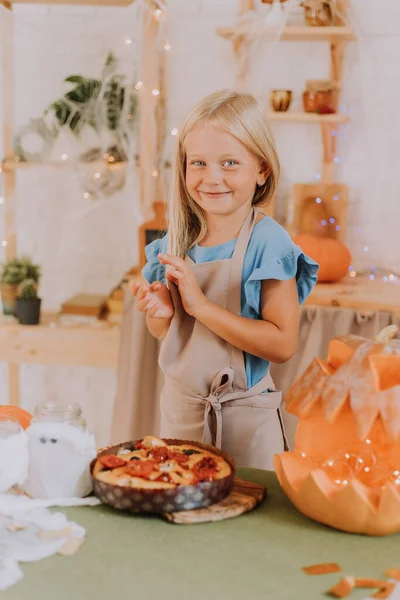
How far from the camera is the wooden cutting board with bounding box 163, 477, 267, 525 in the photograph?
3.55 feet

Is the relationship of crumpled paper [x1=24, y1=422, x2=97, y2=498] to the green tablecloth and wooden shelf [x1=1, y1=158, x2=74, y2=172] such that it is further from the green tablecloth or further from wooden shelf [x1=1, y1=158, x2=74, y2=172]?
wooden shelf [x1=1, y1=158, x2=74, y2=172]

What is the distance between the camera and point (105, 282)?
11.5ft

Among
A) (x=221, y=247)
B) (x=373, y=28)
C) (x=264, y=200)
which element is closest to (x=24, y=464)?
(x=221, y=247)

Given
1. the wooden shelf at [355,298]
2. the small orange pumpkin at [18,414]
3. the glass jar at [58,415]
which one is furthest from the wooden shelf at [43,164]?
the glass jar at [58,415]

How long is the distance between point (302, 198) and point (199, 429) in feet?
5.89

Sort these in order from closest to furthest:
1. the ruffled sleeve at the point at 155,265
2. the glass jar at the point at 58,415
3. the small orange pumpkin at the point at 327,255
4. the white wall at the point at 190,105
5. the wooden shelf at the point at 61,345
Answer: the glass jar at the point at 58,415
the ruffled sleeve at the point at 155,265
the small orange pumpkin at the point at 327,255
the wooden shelf at the point at 61,345
the white wall at the point at 190,105

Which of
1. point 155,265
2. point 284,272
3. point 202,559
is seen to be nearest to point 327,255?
point 155,265

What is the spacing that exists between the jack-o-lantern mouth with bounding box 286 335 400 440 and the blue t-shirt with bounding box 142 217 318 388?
11.9 inches

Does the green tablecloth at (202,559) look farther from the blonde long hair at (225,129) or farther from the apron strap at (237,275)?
the blonde long hair at (225,129)

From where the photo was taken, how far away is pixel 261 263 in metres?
1.50

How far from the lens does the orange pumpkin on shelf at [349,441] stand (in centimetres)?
106

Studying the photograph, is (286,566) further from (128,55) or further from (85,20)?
(85,20)

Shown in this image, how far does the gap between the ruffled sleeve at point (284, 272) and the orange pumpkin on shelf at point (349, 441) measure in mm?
290

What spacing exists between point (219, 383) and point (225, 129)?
1.58ft
